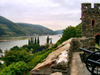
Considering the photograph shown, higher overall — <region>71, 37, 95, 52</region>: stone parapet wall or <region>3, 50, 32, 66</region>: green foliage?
<region>71, 37, 95, 52</region>: stone parapet wall

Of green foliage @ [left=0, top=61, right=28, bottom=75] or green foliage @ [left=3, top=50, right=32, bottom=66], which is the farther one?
green foliage @ [left=3, top=50, right=32, bottom=66]

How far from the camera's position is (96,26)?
528 inches

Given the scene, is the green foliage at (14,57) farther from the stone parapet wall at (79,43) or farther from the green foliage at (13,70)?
the stone parapet wall at (79,43)

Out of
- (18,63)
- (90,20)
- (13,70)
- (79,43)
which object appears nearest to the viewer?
(79,43)

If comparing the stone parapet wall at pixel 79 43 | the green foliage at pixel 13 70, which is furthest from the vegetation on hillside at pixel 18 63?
the stone parapet wall at pixel 79 43

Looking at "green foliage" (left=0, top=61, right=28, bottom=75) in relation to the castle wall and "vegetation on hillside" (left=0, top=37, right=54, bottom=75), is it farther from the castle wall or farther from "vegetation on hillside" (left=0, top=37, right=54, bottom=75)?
the castle wall

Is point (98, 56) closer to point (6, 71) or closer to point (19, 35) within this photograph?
point (6, 71)

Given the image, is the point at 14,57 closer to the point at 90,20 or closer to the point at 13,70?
the point at 13,70

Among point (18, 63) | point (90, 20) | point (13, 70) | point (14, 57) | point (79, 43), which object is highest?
point (90, 20)

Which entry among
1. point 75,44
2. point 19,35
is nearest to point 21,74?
point 75,44

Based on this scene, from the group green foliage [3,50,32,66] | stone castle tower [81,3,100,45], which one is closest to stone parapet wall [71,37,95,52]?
stone castle tower [81,3,100,45]

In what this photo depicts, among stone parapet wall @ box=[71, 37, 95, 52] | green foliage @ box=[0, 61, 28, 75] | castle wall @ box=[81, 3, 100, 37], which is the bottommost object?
green foliage @ box=[0, 61, 28, 75]

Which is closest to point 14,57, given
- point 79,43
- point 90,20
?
point 90,20

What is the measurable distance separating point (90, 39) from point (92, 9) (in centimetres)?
859
